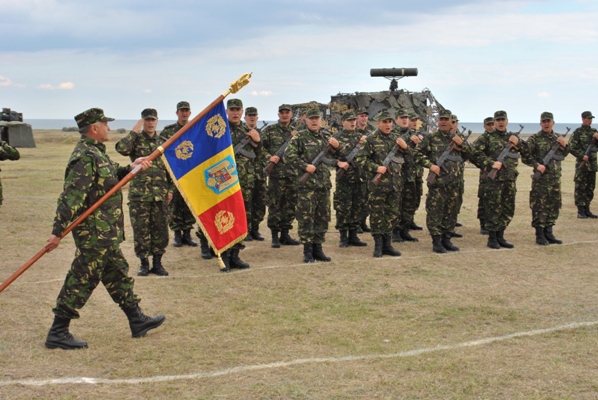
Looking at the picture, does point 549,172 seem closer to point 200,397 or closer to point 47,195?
point 200,397

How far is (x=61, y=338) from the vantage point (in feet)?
18.1

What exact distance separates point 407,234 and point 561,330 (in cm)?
476

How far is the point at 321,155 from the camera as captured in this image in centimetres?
892

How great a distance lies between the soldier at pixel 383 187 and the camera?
364 inches

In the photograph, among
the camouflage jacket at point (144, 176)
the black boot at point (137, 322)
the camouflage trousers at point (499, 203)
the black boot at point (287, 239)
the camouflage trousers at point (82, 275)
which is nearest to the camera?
the camouflage trousers at point (82, 275)

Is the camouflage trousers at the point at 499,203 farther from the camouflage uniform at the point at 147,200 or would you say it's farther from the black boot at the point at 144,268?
the black boot at the point at 144,268

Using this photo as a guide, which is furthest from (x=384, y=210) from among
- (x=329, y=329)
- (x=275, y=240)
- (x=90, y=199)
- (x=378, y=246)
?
(x=90, y=199)

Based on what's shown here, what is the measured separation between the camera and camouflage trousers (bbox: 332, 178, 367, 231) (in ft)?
33.2

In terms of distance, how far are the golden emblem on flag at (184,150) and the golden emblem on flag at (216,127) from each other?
0.83ft

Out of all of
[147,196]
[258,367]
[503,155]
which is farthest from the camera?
[503,155]

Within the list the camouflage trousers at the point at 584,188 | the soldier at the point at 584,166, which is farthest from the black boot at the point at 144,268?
the camouflage trousers at the point at 584,188

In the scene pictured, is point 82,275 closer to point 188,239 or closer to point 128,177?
point 128,177

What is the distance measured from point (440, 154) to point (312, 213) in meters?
2.26

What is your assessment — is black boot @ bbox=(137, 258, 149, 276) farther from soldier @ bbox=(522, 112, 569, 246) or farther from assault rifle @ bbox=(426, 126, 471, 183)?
soldier @ bbox=(522, 112, 569, 246)
